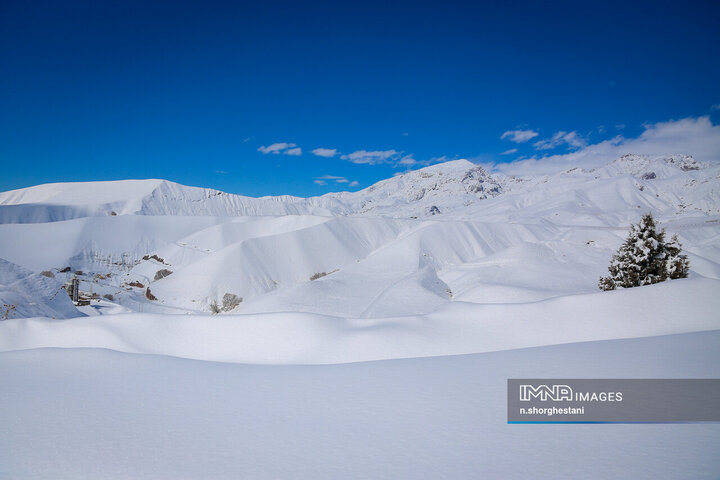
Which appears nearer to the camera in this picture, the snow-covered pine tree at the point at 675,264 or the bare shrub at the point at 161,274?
the snow-covered pine tree at the point at 675,264

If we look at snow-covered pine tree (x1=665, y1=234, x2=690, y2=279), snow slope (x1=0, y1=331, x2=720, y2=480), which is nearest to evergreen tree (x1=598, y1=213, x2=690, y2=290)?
snow-covered pine tree (x1=665, y1=234, x2=690, y2=279)

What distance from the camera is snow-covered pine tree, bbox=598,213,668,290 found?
10.2 meters

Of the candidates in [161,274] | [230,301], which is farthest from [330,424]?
[161,274]

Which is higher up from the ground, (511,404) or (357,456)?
(511,404)

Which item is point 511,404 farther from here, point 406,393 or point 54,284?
point 54,284

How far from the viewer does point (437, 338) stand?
171 inches

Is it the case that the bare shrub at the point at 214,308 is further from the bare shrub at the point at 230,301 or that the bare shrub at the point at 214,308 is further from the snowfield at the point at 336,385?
the snowfield at the point at 336,385

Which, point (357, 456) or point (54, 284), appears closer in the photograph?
point (357, 456)

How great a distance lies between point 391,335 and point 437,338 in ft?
1.77

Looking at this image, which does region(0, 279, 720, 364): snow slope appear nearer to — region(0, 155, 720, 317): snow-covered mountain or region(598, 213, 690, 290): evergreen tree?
region(0, 155, 720, 317): snow-covered mountain

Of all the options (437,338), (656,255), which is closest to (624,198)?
(656,255)

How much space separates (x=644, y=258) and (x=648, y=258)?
10cm

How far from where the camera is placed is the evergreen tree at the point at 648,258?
33.1 ft

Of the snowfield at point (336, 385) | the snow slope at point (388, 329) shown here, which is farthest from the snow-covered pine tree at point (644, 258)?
the snow slope at point (388, 329)
